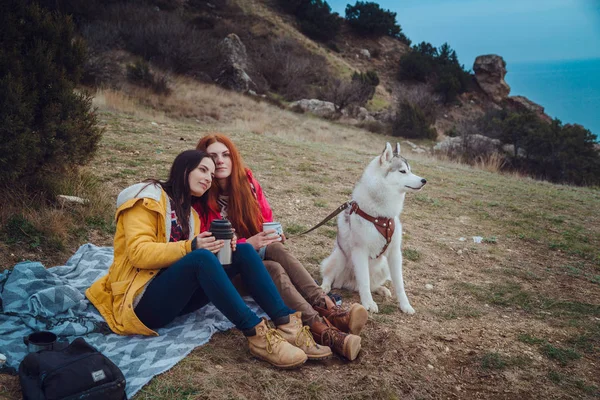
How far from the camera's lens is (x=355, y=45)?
3950cm

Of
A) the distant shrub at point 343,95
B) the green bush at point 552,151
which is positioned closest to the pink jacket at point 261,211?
the green bush at point 552,151

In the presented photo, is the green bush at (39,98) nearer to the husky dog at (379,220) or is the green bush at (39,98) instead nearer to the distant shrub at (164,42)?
the husky dog at (379,220)

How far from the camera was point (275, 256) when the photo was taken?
11.5ft

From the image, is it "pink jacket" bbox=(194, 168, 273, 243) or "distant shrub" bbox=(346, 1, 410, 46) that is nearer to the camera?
"pink jacket" bbox=(194, 168, 273, 243)

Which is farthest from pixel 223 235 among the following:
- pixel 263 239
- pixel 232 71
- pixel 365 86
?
pixel 365 86

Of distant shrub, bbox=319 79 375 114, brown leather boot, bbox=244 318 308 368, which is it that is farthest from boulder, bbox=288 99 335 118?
brown leather boot, bbox=244 318 308 368

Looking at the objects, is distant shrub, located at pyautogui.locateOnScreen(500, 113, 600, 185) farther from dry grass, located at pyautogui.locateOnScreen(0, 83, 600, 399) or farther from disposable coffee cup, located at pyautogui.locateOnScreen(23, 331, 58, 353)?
disposable coffee cup, located at pyautogui.locateOnScreen(23, 331, 58, 353)

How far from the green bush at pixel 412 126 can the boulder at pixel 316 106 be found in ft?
11.0

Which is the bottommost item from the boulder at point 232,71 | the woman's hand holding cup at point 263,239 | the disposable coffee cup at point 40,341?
the disposable coffee cup at point 40,341

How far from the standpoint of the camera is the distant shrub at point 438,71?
3316cm

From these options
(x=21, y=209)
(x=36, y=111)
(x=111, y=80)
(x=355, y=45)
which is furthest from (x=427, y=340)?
(x=355, y=45)

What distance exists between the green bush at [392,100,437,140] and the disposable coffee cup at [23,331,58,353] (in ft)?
63.3

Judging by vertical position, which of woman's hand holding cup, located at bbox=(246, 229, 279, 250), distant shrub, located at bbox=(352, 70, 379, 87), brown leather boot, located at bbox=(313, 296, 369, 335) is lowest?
brown leather boot, located at bbox=(313, 296, 369, 335)

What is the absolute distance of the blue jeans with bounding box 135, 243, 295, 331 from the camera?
2.75 meters
